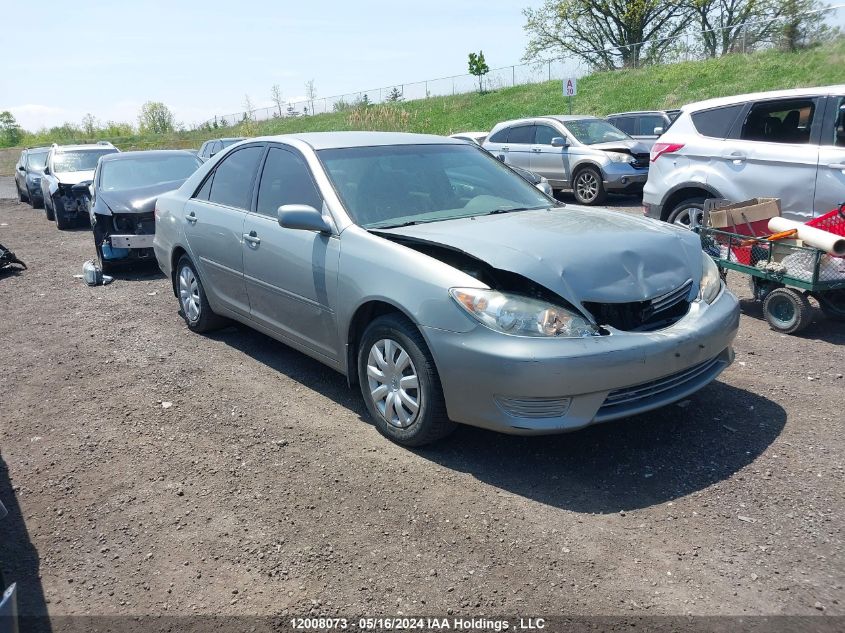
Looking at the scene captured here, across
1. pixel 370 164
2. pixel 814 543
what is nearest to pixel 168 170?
pixel 370 164

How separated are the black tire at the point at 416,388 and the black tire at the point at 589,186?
10.2m

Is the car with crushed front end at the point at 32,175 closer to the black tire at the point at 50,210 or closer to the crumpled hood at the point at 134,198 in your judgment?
the black tire at the point at 50,210

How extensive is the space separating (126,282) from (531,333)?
7203mm

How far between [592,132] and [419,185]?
10.4m

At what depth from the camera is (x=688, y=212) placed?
761 centimetres

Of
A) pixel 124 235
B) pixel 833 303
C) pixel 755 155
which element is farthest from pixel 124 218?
pixel 833 303

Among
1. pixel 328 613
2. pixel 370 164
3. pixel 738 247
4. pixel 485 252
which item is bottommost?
→ pixel 328 613

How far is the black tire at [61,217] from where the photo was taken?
14.7m

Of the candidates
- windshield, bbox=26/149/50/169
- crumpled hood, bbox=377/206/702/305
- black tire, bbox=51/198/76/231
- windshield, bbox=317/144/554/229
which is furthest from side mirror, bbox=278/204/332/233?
windshield, bbox=26/149/50/169

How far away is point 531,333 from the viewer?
3.50 m

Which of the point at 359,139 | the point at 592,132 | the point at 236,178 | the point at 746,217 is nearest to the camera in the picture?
the point at 359,139

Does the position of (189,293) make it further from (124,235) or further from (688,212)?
Answer: (688,212)

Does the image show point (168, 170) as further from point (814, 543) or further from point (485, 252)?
point (814, 543)

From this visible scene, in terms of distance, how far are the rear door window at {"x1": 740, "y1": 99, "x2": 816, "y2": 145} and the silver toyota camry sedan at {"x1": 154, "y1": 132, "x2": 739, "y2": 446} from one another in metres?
3.22
